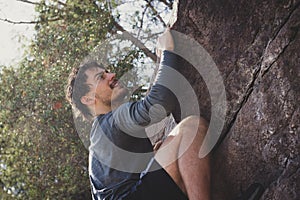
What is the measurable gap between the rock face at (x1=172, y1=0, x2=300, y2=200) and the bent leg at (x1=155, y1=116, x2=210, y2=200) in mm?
232

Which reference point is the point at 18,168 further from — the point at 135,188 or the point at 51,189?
the point at 135,188

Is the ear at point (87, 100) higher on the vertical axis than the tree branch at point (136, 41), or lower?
lower

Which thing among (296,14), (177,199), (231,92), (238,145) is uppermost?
(296,14)

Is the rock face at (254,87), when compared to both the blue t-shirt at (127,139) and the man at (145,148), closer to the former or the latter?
the man at (145,148)

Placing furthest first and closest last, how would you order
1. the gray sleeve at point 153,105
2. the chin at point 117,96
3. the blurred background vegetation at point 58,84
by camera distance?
the blurred background vegetation at point 58,84 → the chin at point 117,96 → the gray sleeve at point 153,105

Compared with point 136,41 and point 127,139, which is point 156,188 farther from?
point 136,41

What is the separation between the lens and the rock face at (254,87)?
12.2ft

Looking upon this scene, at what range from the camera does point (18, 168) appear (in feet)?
30.2

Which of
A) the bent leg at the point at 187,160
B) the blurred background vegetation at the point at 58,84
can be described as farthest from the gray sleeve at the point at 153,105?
the blurred background vegetation at the point at 58,84

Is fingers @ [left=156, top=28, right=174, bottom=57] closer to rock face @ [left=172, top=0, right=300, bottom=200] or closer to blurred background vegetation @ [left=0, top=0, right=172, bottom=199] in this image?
rock face @ [left=172, top=0, right=300, bottom=200]

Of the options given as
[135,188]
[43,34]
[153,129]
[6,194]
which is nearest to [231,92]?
[135,188]

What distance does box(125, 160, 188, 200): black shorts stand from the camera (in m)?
3.78

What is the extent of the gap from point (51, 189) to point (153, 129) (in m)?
3.66

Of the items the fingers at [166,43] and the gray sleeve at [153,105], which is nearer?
the gray sleeve at [153,105]
